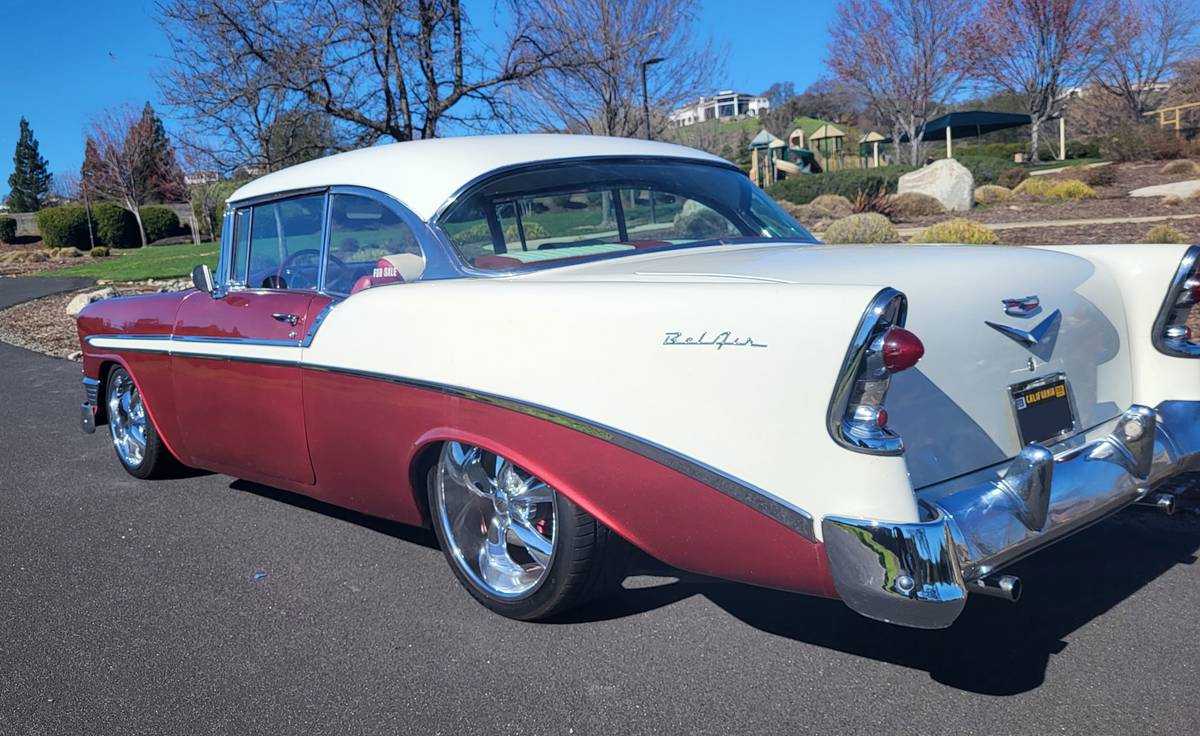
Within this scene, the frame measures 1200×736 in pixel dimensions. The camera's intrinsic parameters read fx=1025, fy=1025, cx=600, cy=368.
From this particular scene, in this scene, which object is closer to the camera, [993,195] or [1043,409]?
[1043,409]

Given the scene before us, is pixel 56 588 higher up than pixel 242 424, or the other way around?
pixel 242 424

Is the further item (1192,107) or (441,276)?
(1192,107)

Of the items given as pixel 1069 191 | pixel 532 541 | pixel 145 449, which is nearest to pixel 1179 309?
pixel 532 541

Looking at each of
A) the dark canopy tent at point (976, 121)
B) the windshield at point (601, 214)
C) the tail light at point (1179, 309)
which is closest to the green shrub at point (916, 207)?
the windshield at point (601, 214)

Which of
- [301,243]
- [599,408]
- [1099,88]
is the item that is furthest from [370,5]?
[1099,88]

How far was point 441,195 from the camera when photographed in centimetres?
367

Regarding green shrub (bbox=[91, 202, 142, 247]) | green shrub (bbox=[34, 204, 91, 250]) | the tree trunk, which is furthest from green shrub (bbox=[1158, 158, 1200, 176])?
green shrub (bbox=[34, 204, 91, 250])

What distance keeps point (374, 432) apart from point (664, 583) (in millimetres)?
1158

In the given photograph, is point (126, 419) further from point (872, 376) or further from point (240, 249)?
point (872, 376)

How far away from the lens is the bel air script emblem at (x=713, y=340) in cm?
258

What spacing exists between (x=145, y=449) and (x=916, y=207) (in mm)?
16504

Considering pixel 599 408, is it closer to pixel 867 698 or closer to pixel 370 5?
pixel 867 698

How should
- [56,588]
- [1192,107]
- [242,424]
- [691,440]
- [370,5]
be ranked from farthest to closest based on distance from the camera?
[1192,107] < [370,5] < [242,424] < [56,588] < [691,440]

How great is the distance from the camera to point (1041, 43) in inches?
1298
